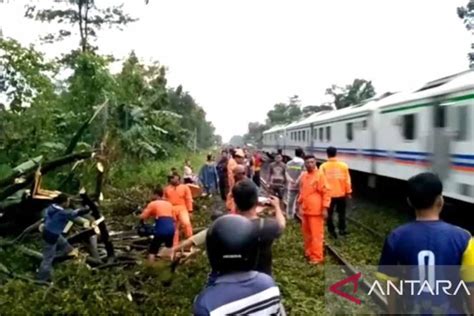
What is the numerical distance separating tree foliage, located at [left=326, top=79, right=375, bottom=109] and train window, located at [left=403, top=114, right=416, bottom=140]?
172ft

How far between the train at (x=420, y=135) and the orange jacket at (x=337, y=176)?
5.30 ft

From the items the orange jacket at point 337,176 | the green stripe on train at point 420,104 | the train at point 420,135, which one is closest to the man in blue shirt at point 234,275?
the train at point 420,135

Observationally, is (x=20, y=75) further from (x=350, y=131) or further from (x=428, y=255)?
(x=428, y=255)

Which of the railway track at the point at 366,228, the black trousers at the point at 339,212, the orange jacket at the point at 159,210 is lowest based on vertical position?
the railway track at the point at 366,228

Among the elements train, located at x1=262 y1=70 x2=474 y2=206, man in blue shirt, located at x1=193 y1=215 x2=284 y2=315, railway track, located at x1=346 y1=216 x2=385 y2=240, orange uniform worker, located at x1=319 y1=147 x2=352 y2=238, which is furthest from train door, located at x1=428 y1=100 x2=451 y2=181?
man in blue shirt, located at x1=193 y1=215 x2=284 y2=315

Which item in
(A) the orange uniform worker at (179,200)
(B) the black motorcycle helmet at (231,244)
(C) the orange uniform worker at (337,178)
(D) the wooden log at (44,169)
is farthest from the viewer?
(C) the orange uniform worker at (337,178)

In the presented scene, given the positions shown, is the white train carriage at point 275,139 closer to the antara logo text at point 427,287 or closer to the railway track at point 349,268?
the railway track at point 349,268

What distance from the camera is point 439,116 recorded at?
1249 centimetres

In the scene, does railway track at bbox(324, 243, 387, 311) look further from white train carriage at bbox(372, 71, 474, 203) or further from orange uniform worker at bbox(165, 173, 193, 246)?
orange uniform worker at bbox(165, 173, 193, 246)

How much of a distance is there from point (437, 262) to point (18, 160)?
11.8m

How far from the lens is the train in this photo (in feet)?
36.1

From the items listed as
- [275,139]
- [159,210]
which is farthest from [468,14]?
[159,210]

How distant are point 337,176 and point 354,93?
5971cm

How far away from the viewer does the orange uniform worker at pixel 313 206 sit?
1010 centimetres
